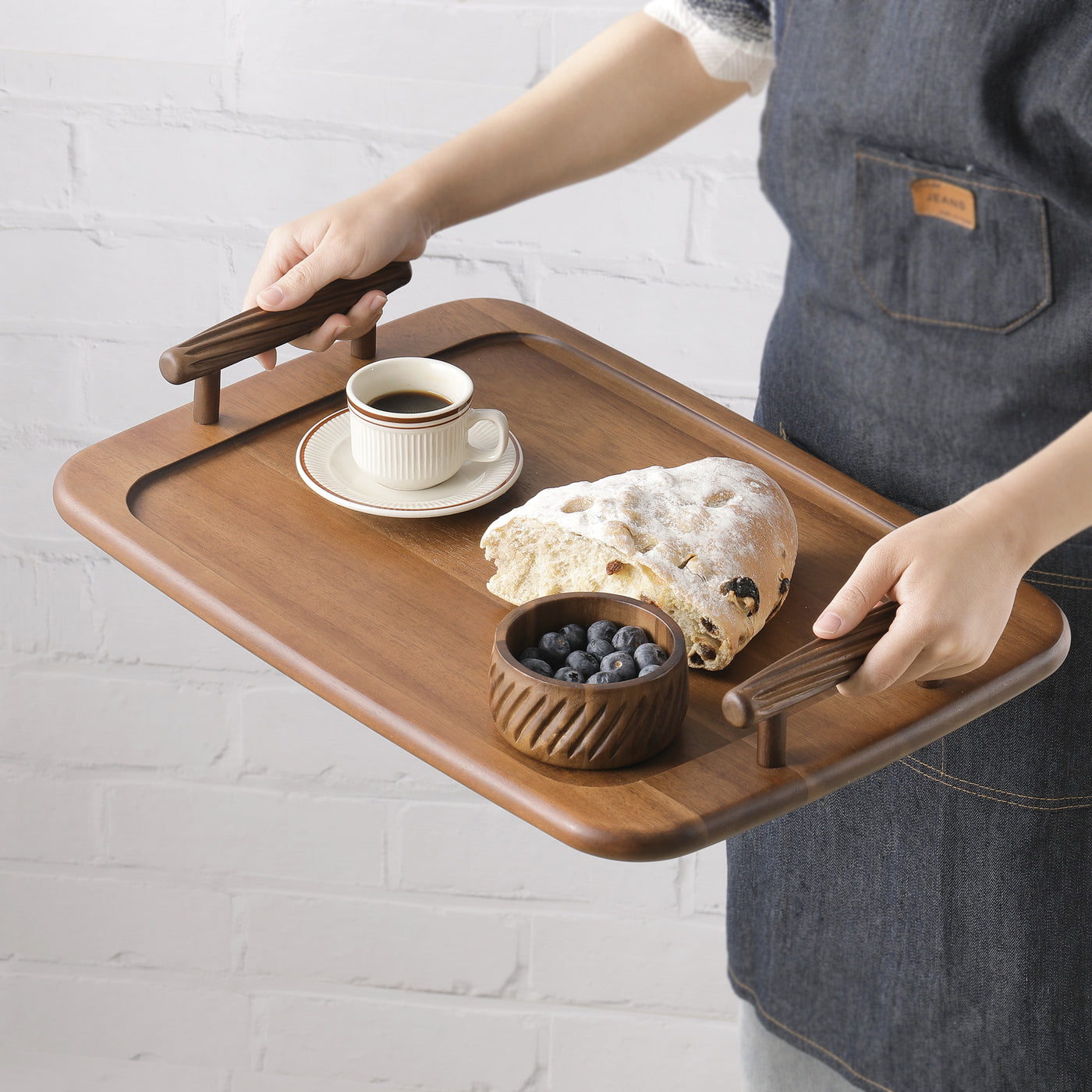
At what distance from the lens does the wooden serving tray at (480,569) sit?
2.52 feet

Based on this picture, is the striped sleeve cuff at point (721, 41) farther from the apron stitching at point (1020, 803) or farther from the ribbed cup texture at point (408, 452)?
the apron stitching at point (1020, 803)

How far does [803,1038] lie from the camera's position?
1.38 m

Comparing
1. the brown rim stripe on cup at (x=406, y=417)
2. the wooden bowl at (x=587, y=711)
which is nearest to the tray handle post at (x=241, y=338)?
the brown rim stripe on cup at (x=406, y=417)

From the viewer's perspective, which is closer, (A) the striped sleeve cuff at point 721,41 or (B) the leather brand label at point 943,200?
(B) the leather brand label at point 943,200

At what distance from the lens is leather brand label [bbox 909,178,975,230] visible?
103 centimetres

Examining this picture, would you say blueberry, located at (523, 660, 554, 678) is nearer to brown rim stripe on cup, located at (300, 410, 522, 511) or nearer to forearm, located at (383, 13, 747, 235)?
brown rim stripe on cup, located at (300, 410, 522, 511)

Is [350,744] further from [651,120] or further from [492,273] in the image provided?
[651,120]

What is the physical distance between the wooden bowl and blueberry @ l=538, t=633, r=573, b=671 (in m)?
0.02

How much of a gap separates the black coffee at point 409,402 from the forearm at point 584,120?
0.66 ft

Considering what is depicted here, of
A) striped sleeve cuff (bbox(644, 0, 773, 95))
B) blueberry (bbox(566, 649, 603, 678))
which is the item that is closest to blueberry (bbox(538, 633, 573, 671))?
blueberry (bbox(566, 649, 603, 678))

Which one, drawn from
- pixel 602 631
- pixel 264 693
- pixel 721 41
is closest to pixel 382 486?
pixel 602 631

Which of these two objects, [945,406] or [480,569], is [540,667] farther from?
[945,406]

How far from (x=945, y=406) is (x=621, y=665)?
440 mm

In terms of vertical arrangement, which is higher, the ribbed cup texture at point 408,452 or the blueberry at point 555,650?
the ribbed cup texture at point 408,452
